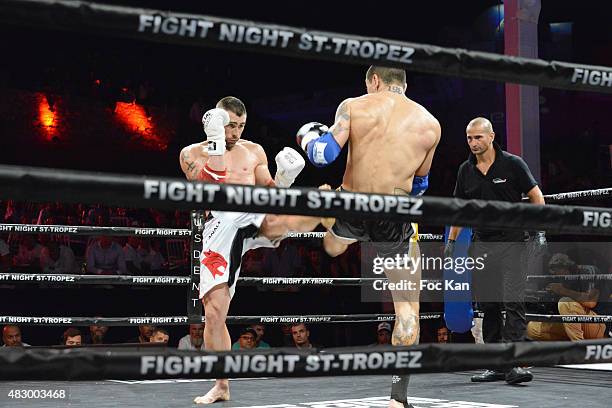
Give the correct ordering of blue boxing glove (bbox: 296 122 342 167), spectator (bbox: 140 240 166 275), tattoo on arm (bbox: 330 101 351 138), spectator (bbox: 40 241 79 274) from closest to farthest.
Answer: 1. blue boxing glove (bbox: 296 122 342 167)
2. tattoo on arm (bbox: 330 101 351 138)
3. spectator (bbox: 40 241 79 274)
4. spectator (bbox: 140 240 166 275)

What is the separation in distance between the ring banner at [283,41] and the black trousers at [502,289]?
202 centimetres

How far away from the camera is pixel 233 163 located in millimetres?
3053

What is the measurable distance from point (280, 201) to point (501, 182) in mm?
2423

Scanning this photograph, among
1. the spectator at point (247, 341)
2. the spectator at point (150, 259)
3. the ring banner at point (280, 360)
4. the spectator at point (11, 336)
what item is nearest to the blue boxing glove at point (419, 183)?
the ring banner at point (280, 360)

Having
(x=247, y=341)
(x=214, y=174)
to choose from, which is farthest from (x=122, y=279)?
(x=247, y=341)

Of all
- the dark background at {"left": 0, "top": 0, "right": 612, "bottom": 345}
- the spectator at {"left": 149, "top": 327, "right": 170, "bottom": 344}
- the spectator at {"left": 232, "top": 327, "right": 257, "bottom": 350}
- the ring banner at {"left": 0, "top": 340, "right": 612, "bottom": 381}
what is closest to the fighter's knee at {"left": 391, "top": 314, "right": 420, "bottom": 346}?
the ring banner at {"left": 0, "top": 340, "right": 612, "bottom": 381}

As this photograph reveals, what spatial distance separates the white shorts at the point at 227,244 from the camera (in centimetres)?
287

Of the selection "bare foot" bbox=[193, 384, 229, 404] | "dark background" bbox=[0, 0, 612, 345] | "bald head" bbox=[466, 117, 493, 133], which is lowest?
"bare foot" bbox=[193, 384, 229, 404]

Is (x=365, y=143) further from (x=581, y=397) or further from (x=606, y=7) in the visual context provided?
(x=606, y=7)

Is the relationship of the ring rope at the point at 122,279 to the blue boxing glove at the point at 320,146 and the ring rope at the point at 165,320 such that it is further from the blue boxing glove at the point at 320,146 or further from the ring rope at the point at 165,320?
the blue boxing glove at the point at 320,146

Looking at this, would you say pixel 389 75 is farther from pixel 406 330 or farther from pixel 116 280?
pixel 116 280

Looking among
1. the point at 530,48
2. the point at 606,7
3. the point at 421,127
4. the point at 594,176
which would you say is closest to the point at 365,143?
the point at 421,127

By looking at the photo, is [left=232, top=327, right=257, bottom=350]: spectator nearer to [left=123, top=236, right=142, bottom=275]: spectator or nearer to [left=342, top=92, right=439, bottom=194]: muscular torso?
[left=123, top=236, right=142, bottom=275]: spectator

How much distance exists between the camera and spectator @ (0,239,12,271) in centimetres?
596
